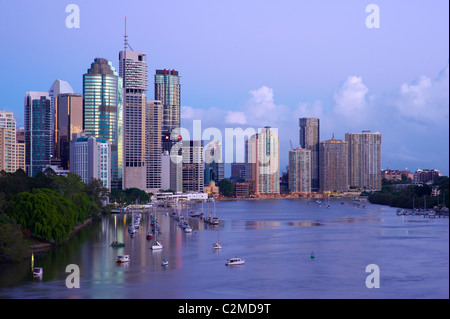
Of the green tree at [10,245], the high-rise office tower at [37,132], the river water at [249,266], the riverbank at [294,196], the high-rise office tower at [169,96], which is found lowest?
the riverbank at [294,196]

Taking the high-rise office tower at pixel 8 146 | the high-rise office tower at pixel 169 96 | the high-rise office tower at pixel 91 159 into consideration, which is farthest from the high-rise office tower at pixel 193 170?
the high-rise office tower at pixel 91 159

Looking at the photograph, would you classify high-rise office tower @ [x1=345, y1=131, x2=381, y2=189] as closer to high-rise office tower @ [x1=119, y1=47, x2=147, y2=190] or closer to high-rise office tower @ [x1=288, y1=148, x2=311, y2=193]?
high-rise office tower @ [x1=288, y1=148, x2=311, y2=193]

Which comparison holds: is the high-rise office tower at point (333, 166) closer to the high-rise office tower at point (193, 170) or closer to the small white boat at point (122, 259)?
the high-rise office tower at point (193, 170)

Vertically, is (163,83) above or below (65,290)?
above

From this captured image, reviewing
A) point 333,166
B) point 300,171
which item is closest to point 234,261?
point 333,166
